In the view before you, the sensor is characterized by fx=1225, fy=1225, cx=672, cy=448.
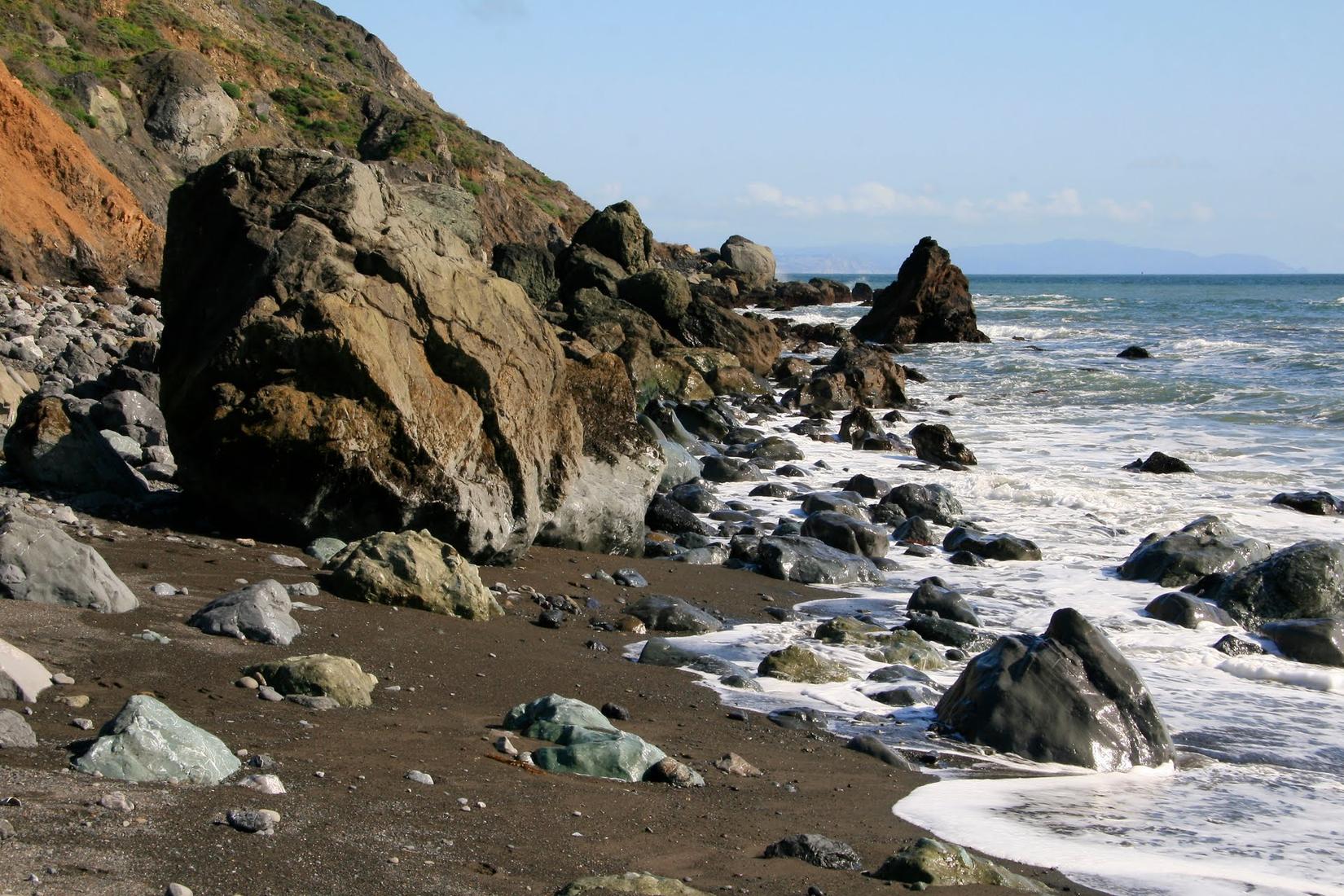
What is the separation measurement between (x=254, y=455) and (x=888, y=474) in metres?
9.13

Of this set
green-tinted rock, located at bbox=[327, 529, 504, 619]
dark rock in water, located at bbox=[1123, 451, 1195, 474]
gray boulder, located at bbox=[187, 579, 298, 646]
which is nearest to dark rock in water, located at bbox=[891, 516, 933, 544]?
dark rock in water, located at bbox=[1123, 451, 1195, 474]

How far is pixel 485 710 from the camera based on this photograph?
507 cm

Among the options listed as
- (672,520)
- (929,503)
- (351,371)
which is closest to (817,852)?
(351,371)

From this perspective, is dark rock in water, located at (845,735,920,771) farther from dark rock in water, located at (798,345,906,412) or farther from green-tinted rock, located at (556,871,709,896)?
dark rock in water, located at (798,345,906,412)

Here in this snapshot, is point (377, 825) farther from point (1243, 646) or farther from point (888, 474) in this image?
point (888, 474)

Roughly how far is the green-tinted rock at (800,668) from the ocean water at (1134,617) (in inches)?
3.2

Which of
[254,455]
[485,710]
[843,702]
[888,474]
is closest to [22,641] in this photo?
[485,710]

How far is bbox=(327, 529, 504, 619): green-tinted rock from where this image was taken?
6.42 m

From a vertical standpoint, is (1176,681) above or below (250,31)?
below

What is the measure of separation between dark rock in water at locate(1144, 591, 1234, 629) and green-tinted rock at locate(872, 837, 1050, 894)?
4834 millimetres

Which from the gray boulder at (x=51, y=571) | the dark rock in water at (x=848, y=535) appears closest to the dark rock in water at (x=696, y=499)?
the dark rock in water at (x=848, y=535)

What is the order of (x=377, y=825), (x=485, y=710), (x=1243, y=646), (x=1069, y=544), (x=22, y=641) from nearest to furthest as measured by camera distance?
(x=377, y=825) < (x=22, y=641) < (x=485, y=710) < (x=1243, y=646) < (x=1069, y=544)

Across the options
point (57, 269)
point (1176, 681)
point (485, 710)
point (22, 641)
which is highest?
point (57, 269)

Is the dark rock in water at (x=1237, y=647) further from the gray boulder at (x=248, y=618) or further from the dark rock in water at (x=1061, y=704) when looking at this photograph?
the gray boulder at (x=248, y=618)
